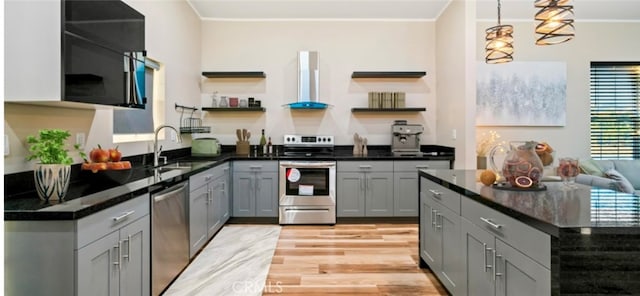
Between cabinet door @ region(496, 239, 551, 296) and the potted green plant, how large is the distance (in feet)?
6.89

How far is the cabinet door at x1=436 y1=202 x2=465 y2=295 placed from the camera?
91.0 inches

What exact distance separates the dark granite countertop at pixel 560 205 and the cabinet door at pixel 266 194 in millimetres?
2732

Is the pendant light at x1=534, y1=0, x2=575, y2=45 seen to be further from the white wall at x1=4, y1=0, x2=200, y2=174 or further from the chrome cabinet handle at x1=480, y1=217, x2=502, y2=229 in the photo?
the white wall at x1=4, y1=0, x2=200, y2=174

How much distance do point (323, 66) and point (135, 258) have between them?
386 centimetres

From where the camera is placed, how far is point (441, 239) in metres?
2.66

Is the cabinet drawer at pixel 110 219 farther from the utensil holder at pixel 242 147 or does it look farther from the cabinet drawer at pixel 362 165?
the utensil holder at pixel 242 147

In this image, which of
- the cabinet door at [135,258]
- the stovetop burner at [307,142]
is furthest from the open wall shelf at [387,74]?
the cabinet door at [135,258]

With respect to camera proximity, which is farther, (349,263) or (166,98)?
(166,98)

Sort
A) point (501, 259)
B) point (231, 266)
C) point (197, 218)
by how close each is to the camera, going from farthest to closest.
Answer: point (197, 218)
point (231, 266)
point (501, 259)

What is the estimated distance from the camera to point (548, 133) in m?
5.34

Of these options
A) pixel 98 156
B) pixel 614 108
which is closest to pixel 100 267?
pixel 98 156

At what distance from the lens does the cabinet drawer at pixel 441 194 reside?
2369 millimetres

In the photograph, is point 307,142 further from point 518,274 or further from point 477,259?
point 518,274

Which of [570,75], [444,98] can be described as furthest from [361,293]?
[570,75]
